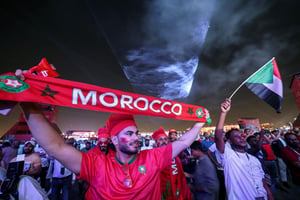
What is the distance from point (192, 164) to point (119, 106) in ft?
10.7

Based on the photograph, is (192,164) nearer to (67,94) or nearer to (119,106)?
(119,106)

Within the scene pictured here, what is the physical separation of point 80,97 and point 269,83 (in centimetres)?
417

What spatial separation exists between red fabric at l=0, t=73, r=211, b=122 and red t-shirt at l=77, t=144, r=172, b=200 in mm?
651

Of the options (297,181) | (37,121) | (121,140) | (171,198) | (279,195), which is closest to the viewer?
(37,121)

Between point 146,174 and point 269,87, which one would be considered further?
point 269,87

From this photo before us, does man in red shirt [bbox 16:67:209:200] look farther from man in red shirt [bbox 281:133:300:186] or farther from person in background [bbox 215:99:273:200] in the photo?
man in red shirt [bbox 281:133:300:186]

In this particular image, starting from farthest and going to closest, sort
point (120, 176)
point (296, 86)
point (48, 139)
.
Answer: point (296, 86)
point (120, 176)
point (48, 139)

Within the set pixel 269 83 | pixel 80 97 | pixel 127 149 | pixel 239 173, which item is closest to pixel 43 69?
pixel 80 97

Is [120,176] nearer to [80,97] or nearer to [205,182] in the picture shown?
[80,97]

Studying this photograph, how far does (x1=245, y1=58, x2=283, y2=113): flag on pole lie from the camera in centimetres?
343

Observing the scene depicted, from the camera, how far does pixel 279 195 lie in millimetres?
5723

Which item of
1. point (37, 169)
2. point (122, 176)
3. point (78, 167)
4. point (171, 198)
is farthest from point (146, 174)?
point (37, 169)

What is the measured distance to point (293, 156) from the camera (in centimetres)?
428

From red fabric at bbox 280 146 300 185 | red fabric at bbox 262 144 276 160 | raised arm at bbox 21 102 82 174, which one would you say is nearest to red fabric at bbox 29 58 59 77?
raised arm at bbox 21 102 82 174
